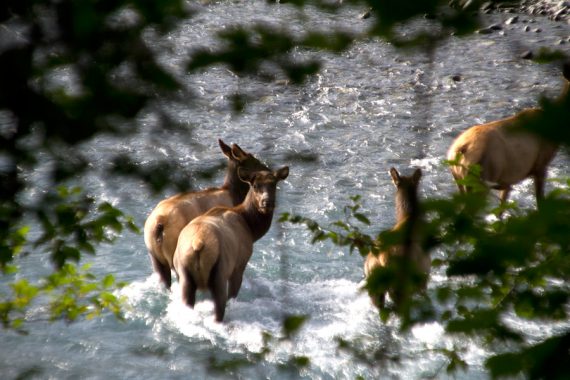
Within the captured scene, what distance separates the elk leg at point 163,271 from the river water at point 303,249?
14 cm

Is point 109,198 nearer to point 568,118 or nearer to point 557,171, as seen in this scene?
point 557,171

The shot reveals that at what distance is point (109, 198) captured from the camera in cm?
1007

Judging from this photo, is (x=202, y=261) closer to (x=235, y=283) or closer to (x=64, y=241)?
(x=235, y=283)

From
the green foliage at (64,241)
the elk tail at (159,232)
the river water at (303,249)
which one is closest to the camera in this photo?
the green foliage at (64,241)

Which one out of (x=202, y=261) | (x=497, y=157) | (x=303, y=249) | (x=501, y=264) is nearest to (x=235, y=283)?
(x=202, y=261)

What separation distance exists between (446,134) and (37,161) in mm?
10991

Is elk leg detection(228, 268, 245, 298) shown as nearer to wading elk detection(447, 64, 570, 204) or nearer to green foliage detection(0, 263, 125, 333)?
wading elk detection(447, 64, 570, 204)

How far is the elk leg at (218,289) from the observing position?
7180 millimetres

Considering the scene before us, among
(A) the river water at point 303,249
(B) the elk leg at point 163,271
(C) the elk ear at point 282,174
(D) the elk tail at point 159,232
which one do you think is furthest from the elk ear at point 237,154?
(B) the elk leg at point 163,271

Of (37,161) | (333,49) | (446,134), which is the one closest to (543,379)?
(333,49)

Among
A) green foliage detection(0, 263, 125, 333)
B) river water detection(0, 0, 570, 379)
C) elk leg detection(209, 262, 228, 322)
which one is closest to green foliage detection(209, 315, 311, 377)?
river water detection(0, 0, 570, 379)

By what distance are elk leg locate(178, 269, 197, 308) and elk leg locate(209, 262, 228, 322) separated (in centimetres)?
15

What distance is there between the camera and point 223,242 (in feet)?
23.9

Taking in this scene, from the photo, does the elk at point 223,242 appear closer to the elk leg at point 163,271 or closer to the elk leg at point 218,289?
the elk leg at point 218,289
